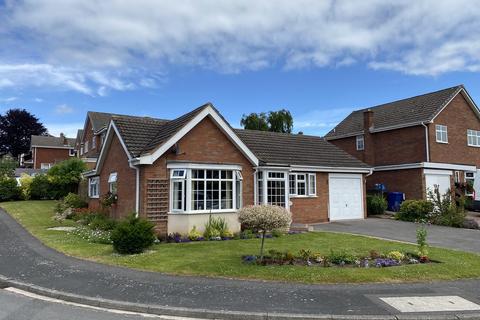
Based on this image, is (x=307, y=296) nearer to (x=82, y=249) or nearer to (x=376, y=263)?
(x=376, y=263)

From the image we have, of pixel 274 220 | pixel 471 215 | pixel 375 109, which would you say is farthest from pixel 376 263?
pixel 375 109

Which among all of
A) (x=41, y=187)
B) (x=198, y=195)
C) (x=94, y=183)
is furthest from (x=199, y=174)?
(x=41, y=187)

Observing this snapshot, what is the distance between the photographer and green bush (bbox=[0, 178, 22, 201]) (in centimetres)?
3369

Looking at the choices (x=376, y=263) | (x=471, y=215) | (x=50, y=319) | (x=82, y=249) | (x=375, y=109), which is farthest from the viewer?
(x=375, y=109)

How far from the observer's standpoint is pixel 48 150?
215 ft

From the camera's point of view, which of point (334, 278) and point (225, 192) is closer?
point (334, 278)

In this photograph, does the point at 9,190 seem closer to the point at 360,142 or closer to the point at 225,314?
the point at 360,142

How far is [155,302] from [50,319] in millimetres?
1753

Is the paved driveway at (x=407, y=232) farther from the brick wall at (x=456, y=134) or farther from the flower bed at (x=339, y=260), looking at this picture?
the brick wall at (x=456, y=134)

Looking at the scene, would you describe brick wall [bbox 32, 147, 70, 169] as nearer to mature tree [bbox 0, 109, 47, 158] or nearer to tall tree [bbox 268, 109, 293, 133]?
mature tree [bbox 0, 109, 47, 158]

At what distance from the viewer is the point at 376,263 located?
1088cm

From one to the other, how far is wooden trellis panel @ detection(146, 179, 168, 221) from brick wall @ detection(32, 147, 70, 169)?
175ft

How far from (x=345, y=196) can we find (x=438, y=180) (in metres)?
8.18

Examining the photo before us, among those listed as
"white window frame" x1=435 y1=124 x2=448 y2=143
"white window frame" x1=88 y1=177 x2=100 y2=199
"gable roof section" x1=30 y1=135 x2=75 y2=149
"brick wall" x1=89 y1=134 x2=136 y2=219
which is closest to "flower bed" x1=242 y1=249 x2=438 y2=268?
"brick wall" x1=89 y1=134 x2=136 y2=219
